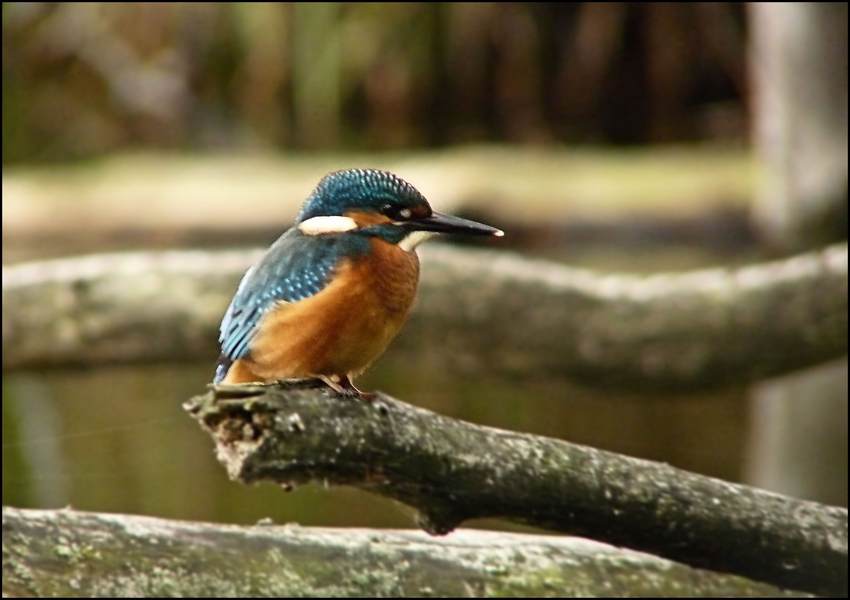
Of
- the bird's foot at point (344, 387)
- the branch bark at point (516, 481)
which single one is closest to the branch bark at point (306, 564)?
the branch bark at point (516, 481)

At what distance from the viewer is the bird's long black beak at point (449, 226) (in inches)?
46.4

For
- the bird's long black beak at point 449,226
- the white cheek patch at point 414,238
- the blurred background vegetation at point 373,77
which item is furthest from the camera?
the blurred background vegetation at point 373,77

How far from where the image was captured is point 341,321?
132cm

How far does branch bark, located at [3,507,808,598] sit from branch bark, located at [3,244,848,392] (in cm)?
66

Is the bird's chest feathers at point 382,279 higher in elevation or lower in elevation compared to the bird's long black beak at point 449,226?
lower

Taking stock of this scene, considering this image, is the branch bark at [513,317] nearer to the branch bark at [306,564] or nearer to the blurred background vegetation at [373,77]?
the branch bark at [306,564]

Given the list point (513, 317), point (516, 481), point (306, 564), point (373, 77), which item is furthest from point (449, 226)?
point (373, 77)

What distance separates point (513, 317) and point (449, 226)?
3.53ft

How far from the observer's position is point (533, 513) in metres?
1.41

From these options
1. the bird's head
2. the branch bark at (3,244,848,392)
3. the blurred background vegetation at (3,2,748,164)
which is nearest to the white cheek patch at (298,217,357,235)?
the bird's head

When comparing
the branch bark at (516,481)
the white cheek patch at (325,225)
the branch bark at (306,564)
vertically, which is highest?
the white cheek patch at (325,225)

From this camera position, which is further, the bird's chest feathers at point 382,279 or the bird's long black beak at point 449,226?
the bird's chest feathers at point 382,279

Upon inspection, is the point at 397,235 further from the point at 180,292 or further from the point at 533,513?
the point at 180,292

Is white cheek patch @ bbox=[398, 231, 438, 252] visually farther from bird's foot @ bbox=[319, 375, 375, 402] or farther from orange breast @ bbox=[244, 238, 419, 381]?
bird's foot @ bbox=[319, 375, 375, 402]
